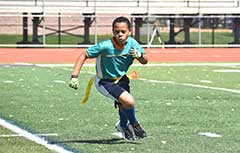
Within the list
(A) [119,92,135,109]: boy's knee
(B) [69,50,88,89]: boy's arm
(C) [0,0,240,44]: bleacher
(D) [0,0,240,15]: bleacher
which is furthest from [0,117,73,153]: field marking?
(D) [0,0,240,15]: bleacher

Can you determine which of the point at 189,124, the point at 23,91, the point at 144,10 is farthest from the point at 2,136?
the point at 144,10

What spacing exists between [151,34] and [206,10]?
109 inches

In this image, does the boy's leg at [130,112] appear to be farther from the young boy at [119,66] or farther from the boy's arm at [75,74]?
the boy's arm at [75,74]

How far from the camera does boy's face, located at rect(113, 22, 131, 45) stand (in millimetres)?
9156

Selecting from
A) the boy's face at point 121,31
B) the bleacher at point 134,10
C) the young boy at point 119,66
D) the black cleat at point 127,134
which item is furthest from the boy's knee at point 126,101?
the bleacher at point 134,10

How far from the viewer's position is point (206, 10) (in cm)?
4053

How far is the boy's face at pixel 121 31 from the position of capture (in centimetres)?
916

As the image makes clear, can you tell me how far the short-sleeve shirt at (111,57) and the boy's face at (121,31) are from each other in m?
0.12

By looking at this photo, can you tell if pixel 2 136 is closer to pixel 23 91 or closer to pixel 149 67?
pixel 23 91

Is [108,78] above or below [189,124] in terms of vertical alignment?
above

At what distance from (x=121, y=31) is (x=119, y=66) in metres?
0.43

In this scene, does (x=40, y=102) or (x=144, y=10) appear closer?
(x=40, y=102)

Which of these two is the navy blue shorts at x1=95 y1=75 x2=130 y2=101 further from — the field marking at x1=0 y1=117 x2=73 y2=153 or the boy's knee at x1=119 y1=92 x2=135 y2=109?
the field marking at x1=0 y1=117 x2=73 y2=153

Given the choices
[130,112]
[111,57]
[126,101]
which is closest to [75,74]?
[111,57]
